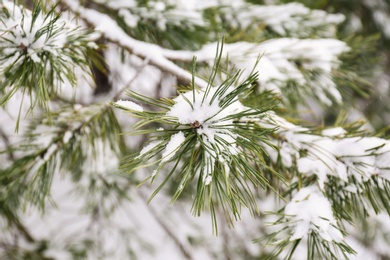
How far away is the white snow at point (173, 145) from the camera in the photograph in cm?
37

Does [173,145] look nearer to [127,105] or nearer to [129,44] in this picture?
[127,105]

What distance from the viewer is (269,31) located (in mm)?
896

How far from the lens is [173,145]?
38 cm

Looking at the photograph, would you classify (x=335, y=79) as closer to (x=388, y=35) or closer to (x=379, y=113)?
(x=388, y=35)

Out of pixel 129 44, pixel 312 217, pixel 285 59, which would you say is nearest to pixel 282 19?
pixel 285 59

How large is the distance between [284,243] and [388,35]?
182 centimetres

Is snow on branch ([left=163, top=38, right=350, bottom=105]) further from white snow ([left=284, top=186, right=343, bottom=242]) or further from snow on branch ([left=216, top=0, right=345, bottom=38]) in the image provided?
white snow ([left=284, top=186, right=343, bottom=242])

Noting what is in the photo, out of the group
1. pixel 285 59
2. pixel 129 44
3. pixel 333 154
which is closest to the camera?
pixel 333 154

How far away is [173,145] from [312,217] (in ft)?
0.72

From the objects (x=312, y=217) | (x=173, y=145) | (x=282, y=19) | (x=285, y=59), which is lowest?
(x=312, y=217)

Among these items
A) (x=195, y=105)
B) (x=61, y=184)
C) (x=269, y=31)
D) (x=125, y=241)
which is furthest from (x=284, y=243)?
(x=61, y=184)

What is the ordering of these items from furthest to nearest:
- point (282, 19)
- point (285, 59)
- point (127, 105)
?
point (282, 19)
point (285, 59)
point (127, 105)

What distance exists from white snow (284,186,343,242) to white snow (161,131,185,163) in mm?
191

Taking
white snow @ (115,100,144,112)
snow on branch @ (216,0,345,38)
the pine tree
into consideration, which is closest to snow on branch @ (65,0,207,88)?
the pine tree
